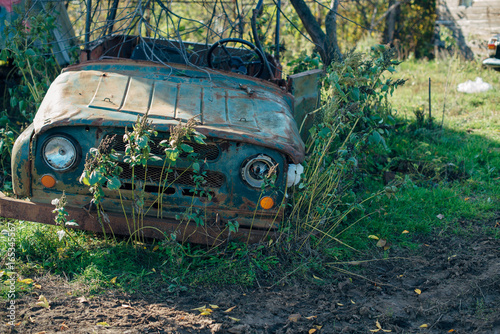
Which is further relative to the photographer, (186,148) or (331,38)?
(331,38)

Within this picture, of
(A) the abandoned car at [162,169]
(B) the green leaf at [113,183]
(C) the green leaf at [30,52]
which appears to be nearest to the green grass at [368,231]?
(A) the abandoned car at [162,169]

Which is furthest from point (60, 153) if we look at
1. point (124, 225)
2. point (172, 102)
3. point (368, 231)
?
point (368, 231)

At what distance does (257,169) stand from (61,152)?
1.18 m

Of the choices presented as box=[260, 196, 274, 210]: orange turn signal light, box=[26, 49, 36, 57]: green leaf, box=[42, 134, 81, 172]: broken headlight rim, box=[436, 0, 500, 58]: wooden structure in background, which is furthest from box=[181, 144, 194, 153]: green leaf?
box=[436, 0, 500, 58]: wooden structure in background

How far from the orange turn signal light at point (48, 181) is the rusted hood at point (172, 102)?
29 centimetres

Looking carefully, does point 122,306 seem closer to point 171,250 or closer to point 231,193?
point 171,250

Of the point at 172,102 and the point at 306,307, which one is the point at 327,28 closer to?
the point at 172,102

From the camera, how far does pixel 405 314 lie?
2.70 meters

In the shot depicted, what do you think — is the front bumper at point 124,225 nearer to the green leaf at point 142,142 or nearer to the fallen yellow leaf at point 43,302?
the fallen yellow leaf at point 43,302

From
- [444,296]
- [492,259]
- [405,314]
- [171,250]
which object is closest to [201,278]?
[171,250]

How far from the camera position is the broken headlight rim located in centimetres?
279

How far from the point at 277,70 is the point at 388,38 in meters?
7.53

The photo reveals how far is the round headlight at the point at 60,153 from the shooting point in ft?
9.17

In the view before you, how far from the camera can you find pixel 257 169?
2896mm
